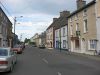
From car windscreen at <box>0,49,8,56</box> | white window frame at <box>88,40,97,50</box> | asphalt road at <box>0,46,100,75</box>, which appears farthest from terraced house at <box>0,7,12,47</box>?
car windscreen at <box>0,49,8,56</box>

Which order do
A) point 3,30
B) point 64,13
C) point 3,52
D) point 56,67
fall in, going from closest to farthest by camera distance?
1. point 3,52
2. point 56,67
3. point 3,30
4. point 64,13

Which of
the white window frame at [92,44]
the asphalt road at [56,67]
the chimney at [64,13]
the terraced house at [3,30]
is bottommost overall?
the asphalt road at [56,67]

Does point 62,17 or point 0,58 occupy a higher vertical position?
point 62,17

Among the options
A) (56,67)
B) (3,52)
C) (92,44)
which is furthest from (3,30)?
(3,52)

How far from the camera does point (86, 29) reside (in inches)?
1572

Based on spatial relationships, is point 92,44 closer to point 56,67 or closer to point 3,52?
point 56,67

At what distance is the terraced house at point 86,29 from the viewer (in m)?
34.9

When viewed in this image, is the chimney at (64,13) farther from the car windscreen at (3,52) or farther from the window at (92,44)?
the car windscreen at (3,52)

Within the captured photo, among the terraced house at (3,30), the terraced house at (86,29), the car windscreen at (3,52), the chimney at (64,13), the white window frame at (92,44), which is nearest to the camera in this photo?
the car windscreen at (3,52)

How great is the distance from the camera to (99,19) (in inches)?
1348

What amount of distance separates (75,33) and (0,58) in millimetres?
33982

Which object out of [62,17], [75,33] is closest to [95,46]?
[75,33]

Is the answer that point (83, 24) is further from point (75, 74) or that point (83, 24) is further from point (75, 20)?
point (75, 74)

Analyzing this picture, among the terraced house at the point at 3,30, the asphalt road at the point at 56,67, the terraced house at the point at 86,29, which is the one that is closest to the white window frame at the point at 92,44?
the terraced house at the point at 86,29
